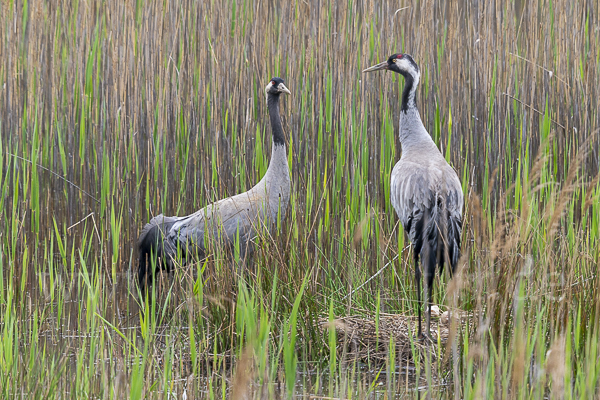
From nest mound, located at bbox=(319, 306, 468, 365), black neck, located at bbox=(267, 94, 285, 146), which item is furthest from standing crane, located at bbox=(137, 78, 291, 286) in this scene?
nest mound, located at bbox=(319, 306, 468, 365)

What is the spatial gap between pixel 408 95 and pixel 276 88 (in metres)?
0.66

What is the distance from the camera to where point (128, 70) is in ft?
13.2

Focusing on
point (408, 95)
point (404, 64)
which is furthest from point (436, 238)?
point (404, 64)

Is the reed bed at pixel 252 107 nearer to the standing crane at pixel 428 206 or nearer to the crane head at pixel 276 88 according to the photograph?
the crane head at pixel 276 88

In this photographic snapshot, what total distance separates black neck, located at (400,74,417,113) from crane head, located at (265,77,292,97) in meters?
0.58

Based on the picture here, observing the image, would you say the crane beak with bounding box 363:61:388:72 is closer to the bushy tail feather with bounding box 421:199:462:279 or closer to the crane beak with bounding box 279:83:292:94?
the crane beak with bounding box 279:83:292:94

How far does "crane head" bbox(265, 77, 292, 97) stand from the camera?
3.77m

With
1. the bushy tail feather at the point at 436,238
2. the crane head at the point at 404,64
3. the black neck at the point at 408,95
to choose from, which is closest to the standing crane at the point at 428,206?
the bushy tail feather at the point at 436,238

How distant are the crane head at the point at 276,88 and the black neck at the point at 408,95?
1.89ft

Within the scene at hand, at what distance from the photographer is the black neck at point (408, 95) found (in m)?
3.64

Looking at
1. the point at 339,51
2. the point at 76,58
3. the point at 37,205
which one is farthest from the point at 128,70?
the point at 339,51

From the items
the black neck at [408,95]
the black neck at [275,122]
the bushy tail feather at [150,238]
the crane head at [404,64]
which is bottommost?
the bushy tail feather at [150,238]

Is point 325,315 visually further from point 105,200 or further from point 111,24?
point 111,24

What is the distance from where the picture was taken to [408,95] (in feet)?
12.0
